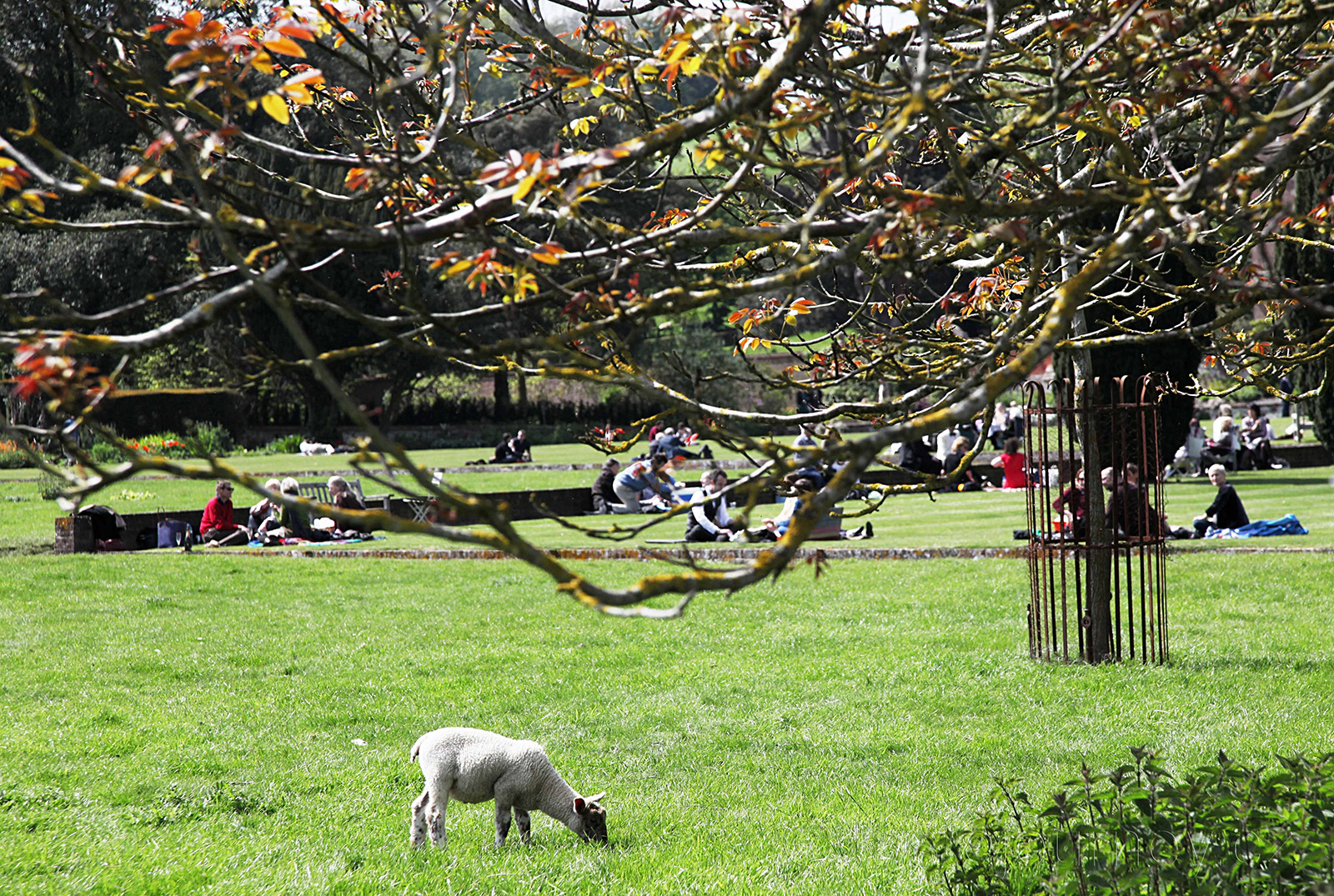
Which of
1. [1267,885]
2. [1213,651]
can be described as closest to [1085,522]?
[1213,651]

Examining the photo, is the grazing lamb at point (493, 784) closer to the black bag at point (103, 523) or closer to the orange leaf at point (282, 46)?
the orange leaf at point (282, 46)

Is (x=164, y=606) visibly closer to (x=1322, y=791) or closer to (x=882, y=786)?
(x=882, y=786)

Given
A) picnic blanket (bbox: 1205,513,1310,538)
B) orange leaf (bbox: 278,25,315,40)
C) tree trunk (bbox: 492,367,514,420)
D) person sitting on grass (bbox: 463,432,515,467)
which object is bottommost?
picnic blanket (bbox: 1205,513,1310,538)

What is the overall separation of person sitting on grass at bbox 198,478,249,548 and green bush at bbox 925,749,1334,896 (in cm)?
1432

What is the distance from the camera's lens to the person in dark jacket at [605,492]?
19969mm

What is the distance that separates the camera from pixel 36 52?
32.7 metres

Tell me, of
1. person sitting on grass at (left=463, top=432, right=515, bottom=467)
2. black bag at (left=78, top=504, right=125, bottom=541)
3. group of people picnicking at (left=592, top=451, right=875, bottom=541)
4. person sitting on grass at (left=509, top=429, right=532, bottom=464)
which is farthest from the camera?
person sitting on grass at (left=509, top=429, right=532, bottom=464)

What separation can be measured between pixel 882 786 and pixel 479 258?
14.4 feet

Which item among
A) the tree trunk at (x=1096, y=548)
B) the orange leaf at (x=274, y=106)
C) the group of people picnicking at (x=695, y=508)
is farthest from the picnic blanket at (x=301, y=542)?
the orange leaf at (x=274, y=106)

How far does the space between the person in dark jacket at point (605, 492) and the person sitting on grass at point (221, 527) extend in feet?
17.5

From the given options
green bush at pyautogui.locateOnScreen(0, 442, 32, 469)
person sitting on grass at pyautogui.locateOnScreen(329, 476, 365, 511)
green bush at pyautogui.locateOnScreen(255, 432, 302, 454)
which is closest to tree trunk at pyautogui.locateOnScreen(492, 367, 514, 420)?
green bush at pyautogui.locateOnScreen(255, 432, 302, 454)

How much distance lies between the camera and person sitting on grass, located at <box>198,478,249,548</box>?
17.1m

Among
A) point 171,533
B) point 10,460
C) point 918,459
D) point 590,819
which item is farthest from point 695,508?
point 10,460

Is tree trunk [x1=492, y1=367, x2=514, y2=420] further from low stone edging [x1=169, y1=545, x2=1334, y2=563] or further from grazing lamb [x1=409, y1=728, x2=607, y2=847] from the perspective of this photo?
grazing lamb [x1=409, y1=728, x2=607, y2=847]
